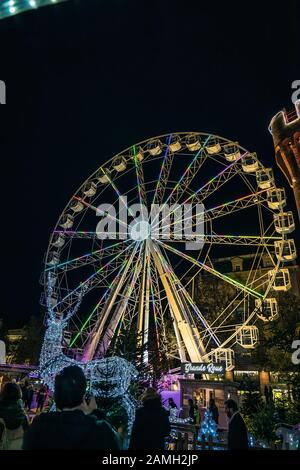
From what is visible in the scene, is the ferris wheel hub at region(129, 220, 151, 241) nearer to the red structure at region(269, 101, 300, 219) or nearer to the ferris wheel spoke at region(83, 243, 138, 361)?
the ferris wheel spoke at region(83, 243, 138, 361)

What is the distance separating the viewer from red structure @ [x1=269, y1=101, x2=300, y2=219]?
23434 millimetres

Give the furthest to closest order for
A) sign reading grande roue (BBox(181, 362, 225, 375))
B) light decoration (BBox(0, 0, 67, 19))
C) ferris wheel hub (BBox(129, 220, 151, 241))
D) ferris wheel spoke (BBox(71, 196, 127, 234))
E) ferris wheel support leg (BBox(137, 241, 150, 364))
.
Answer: ferris wheel spoke (BBox(71, 196, 127, 234)), ferris wheel hub (BBox(129, 220, 151, 241)), ferris wheel support leg (BBox(137, 241, 150, 364)), sign reading grande roue (BBox(181, 362, 225, 375)), light decoration (BBox(0, 0, 67, 19))

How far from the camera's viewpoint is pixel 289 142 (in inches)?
937

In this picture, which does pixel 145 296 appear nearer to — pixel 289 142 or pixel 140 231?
pixel 140 231

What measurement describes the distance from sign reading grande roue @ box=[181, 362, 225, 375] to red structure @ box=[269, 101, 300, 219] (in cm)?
1061

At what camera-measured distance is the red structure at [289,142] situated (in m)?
23.4

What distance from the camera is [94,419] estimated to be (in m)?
2.93

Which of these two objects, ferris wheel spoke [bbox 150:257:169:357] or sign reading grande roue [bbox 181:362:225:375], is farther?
ferris wheel spoke [bbox 150:257:169:357]

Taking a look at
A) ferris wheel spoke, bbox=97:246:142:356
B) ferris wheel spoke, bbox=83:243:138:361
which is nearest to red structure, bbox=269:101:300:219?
ferris wheel spoke, bbox=97:246:142:356

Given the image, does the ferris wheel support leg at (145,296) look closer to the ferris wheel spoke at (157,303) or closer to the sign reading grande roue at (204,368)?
the ferris wheel spoke at (157,303)

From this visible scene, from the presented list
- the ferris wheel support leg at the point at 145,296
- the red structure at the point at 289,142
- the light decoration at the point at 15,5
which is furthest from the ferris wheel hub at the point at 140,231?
the light decoration at the point at 15,5
